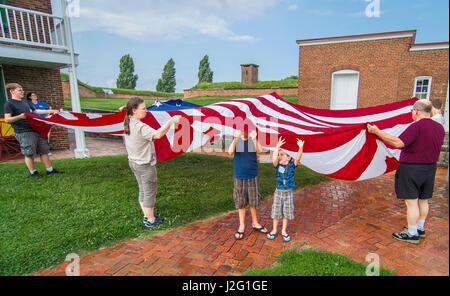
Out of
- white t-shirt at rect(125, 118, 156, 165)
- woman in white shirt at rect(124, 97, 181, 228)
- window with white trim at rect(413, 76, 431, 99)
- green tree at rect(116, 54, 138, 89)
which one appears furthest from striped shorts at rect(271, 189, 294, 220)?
green tree at rect(116, 54, 138, 89)

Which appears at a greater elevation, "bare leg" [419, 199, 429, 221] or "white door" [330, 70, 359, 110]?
"white door" [330, 70, 359, 110]

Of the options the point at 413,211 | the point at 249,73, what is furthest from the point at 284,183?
the point at 249,73

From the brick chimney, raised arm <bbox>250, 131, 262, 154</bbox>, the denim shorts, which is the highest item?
the brick chimney

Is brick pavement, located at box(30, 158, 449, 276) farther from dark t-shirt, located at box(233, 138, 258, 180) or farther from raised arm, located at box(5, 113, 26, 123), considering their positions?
raised arm, located at box(5, 113, 26, 123)

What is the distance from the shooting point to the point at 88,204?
4059mm

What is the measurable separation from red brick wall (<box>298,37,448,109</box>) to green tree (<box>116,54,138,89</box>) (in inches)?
1390

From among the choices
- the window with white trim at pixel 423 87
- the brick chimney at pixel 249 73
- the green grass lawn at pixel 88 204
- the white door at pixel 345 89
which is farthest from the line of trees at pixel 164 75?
the green grass lawn at pixel 88 204

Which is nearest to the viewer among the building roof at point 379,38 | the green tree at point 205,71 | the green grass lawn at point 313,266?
the green grass lawn at point 313,266

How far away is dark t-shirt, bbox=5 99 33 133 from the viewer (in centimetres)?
444

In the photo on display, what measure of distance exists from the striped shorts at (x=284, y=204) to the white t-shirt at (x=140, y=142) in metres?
1.75

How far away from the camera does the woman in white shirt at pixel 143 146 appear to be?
298 cm

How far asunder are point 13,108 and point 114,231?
3271 mm

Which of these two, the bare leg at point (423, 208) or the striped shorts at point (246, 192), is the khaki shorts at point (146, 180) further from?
the bare leg at point (423, 208)

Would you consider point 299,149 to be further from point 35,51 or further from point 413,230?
point 35,51
